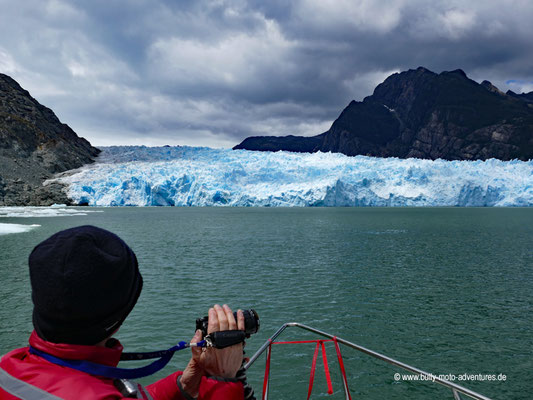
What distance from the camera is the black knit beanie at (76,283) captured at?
1.39m

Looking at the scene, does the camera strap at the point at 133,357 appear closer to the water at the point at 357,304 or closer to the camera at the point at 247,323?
the camera at the point at 247,323

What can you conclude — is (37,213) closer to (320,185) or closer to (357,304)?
(320,185)

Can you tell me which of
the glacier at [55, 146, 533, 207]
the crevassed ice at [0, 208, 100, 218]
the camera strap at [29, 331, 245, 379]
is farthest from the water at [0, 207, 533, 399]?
the glacier at [55, 146, 533, 207]

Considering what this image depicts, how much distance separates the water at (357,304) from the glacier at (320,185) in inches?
2134

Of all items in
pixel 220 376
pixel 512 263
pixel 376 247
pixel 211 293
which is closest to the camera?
pixel 220 376

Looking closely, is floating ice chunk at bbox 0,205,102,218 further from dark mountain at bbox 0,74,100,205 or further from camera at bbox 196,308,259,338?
camera at bbox 196,308,259,338

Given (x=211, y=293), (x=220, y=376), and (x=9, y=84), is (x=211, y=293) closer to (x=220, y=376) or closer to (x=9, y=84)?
(x=220, y=376)

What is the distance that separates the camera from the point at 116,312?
152 centimetres

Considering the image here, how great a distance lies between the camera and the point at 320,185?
76.4m

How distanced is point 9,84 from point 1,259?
138m

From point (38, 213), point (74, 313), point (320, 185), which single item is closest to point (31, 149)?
point (38, 213)

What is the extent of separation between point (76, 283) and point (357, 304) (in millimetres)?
12310

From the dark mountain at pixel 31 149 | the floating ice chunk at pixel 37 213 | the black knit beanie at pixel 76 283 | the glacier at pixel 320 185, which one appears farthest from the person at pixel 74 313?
the dark mountain at pixel 31 149

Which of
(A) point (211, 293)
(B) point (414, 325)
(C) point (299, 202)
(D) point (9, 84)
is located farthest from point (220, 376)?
(D) point (9, 84)
